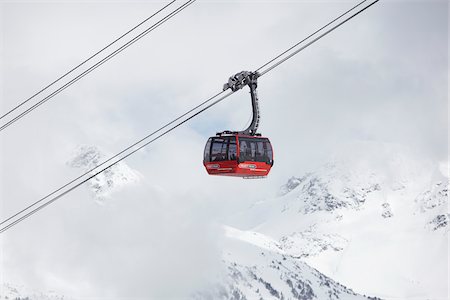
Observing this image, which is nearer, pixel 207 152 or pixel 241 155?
pixel 241 155

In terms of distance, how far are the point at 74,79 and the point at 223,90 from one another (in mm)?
5791

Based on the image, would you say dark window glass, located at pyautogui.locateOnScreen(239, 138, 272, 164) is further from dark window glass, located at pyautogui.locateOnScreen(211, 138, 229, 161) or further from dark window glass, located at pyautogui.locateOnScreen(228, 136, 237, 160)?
dark window glass, located at pyautogui.locateOnScreen(211, 138, 229, 161)

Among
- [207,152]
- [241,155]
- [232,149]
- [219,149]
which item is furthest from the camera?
[207,152]

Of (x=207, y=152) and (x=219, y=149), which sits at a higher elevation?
(x=207, y=152)

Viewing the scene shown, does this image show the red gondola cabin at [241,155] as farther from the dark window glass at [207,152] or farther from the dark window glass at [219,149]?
the dark window glass at [207,152]

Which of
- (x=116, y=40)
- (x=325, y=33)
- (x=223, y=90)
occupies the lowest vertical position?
(x=325, y=33)

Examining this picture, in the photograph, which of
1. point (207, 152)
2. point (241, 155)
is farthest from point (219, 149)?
point (241, 155)

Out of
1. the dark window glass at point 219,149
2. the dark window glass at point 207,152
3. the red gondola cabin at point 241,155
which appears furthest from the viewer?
the dark window glass at point 207,152

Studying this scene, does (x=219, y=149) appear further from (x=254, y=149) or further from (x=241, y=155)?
(x=254, y=149)

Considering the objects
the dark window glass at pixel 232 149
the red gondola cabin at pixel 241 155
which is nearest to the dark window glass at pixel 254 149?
the red gondola cabin at pixel 241 155

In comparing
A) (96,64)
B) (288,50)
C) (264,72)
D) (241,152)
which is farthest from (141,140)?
(241,152)

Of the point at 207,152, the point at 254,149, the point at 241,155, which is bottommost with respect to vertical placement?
the point at 241,155

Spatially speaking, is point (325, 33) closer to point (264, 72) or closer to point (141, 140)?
point (264, 72)

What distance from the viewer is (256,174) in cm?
3180
